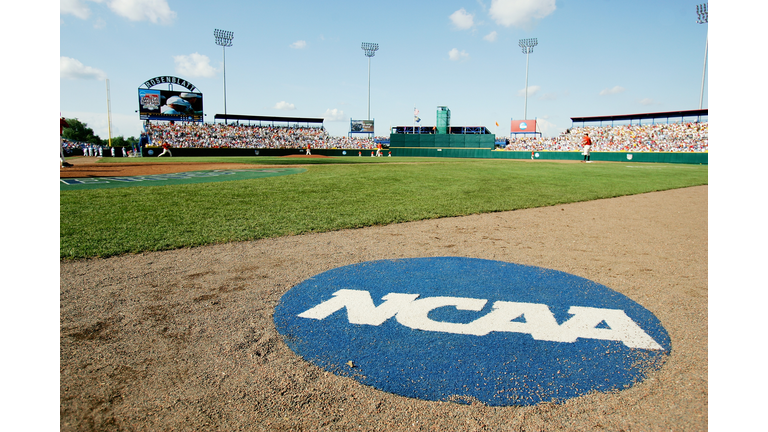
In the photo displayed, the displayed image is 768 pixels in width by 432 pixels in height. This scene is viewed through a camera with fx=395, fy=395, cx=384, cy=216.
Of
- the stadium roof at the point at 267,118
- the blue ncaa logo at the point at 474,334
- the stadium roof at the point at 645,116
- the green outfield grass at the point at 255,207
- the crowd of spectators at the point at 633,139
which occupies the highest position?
the stadium roof at the point at 267,118

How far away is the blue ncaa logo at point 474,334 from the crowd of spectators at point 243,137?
169 ft

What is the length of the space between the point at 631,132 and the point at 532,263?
54512 millimetres

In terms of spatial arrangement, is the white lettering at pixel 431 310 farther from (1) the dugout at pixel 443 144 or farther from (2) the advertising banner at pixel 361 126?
(2) the advertising banner at pixel 361 126

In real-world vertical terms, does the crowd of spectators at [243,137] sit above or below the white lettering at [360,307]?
above

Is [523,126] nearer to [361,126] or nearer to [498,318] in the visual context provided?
[361,126]

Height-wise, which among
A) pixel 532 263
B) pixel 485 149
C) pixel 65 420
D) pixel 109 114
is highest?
pixel 109 114

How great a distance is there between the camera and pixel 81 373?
2260 millimetres

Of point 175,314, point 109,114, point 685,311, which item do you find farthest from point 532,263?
point 109,114

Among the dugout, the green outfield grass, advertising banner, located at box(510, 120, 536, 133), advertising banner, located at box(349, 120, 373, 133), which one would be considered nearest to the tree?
advertising banner, located at box(349, 120, 373, 133)

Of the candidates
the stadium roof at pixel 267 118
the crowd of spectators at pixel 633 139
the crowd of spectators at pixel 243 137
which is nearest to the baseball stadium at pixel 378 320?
the crowd of spectators at pixel 633 139

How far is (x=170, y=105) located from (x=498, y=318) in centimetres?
5734

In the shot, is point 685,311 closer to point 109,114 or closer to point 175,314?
point 175,314

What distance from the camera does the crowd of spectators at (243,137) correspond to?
49.6 meters

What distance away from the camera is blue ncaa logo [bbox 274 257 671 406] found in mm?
2180
